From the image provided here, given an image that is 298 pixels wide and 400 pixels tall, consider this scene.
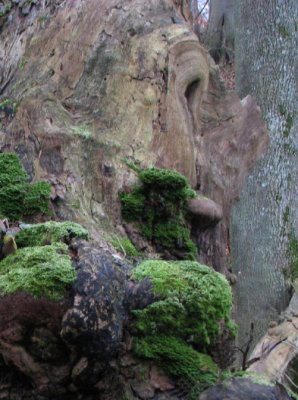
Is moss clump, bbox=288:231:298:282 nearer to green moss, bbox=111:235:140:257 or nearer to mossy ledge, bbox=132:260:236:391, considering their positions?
green moss, bbox=111:235:140:257

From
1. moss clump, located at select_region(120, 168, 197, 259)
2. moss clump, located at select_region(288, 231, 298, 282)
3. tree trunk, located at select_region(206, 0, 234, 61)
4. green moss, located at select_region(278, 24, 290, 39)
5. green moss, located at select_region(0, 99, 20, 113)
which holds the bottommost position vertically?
moss clump, located at select_region(120, 168, 197, 259)

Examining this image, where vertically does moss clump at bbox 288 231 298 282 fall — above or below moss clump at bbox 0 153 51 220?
above

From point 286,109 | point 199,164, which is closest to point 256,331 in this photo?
point 286,109

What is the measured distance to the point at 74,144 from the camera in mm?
2623

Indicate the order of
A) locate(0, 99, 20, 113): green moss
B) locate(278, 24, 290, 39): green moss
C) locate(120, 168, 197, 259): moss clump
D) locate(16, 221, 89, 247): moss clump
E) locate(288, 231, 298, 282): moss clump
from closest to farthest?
locate(16, 221, 89, 247): moss clump
locate(120, 168, 197, 259): moss clump
locate(0, 99, 20, 113): green moss
locate(288, 231, 298, 282): moss clump
locate(278, 24, 290, 39): green moss

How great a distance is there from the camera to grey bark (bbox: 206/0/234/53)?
39.2 ft

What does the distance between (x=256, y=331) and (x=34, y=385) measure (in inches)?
157

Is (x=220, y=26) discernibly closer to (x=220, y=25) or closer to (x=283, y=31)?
(x=220, y=25)

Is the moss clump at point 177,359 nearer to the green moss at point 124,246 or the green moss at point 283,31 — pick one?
the green moss at point 124,246

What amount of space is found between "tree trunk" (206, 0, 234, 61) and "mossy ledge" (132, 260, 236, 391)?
35.6 feet

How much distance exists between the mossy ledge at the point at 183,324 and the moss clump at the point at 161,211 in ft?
2.43

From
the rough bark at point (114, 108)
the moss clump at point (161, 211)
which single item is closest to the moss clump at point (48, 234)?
the rough bark at point (114, 108)

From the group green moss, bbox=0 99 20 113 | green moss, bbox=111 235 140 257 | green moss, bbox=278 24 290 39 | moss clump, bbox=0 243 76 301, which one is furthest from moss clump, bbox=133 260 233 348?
green moss, bbox=278 24 290 39

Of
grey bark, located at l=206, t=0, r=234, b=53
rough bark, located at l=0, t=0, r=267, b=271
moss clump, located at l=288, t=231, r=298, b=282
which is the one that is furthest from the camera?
grey bark, located at l=206, t=0, r=234, b=53
